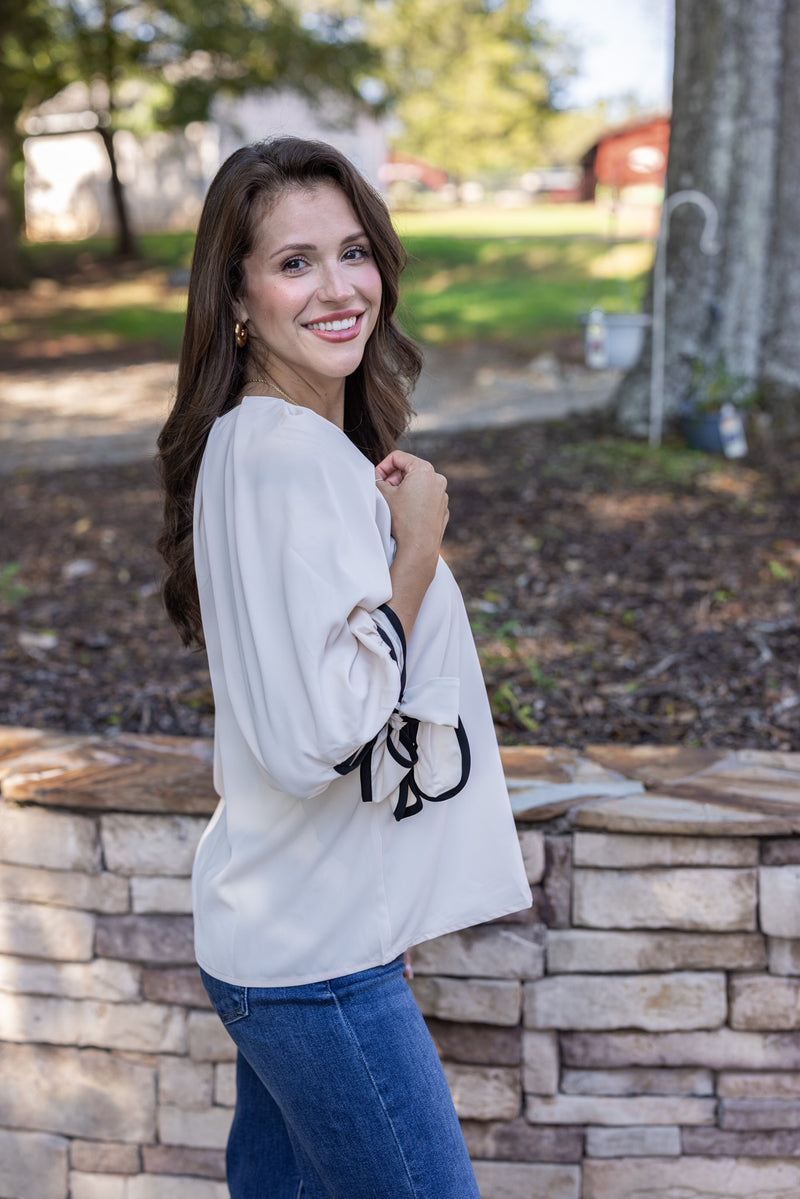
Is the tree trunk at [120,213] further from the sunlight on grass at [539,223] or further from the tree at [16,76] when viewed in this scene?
the sunlight on grass at [539,223]

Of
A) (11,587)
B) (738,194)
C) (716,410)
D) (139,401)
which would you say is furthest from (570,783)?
(139,401)

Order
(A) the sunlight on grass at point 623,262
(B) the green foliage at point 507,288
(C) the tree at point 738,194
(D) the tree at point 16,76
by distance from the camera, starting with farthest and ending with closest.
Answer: (A) the sunlight on grass at point 623,262
(D) the tree at point 16,76
(B) the green foliage at point 507,288
(C) the tree at point 738,194

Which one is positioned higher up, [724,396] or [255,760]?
[255,760]

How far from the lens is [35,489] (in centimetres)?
586

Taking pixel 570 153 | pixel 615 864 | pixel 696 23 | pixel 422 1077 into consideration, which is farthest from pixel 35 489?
pixel 570 153

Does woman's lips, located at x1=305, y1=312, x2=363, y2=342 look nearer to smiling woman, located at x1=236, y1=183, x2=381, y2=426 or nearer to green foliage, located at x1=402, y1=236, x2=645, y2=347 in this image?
smiling woman, located at x1=236, y1=183, x2=381, y2=426

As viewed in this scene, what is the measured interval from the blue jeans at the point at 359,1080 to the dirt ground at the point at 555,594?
144cm

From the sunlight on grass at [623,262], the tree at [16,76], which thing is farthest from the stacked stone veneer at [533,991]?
the tree at [16,76]

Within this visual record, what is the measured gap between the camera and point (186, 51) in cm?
1557

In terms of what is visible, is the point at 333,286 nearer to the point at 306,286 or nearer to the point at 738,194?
the point at 306,286

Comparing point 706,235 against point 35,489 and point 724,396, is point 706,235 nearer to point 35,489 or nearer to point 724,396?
point 724,396

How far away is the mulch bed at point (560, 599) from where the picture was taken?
10.0 feet

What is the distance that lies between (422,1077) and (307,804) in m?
0.38

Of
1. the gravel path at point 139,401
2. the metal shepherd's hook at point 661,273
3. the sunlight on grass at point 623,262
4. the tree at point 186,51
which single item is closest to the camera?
the metal shepherd's hook at point 661,273
